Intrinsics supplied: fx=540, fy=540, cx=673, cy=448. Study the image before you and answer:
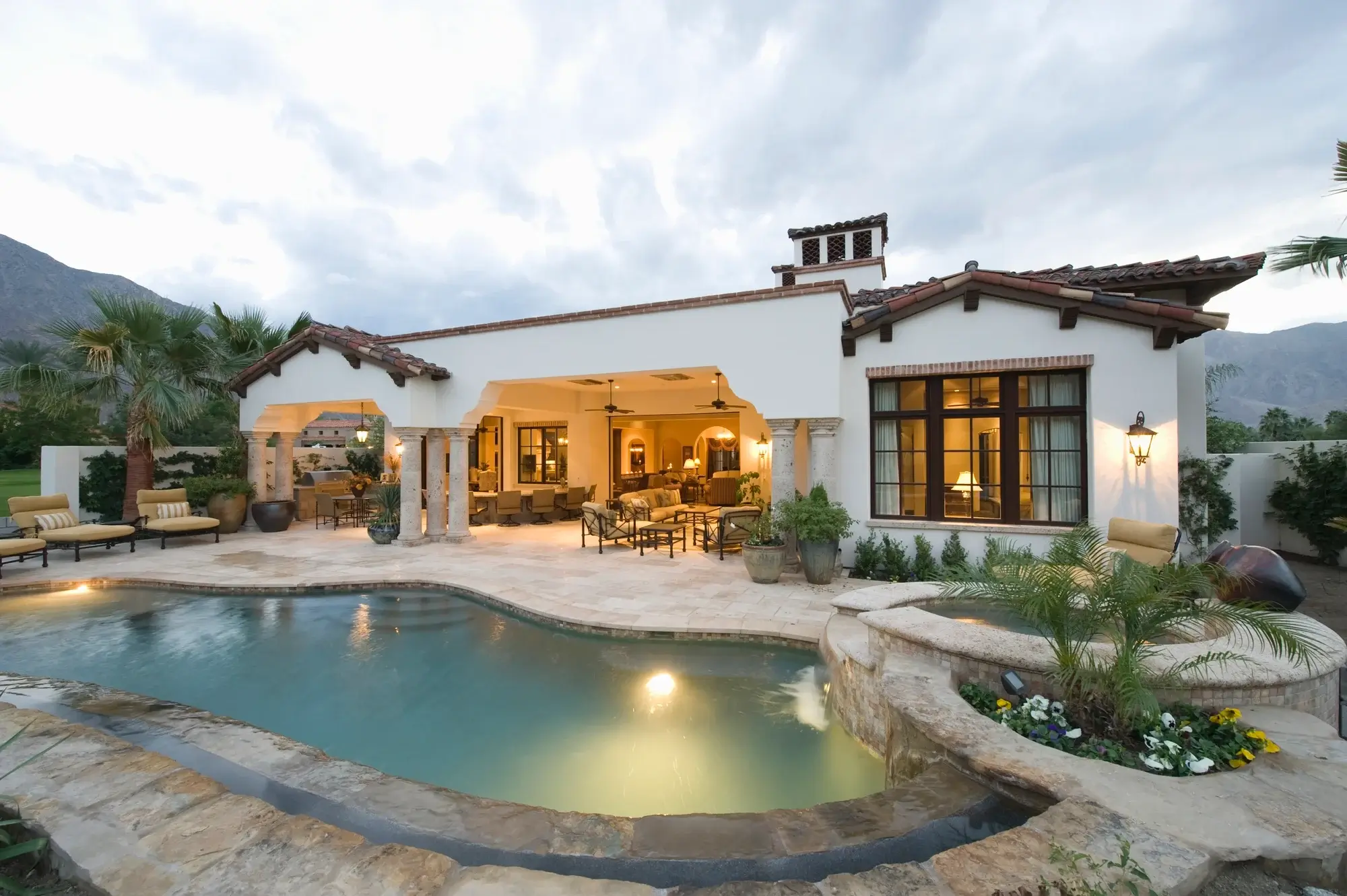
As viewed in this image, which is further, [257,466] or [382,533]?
[257,466]

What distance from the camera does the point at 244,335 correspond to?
1404cm

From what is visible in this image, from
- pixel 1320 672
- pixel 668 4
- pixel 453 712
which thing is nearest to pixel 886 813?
pixel 1320 672

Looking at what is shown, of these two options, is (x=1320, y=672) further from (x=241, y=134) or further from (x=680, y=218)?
(x=680, y=218)

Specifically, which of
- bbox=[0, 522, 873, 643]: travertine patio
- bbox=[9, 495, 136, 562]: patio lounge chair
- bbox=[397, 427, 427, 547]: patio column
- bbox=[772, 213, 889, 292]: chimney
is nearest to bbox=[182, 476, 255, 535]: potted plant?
bbox=[0, 522, 873, 643]: travertine patio

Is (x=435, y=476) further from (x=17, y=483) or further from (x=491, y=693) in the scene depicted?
(x=17, y=483)

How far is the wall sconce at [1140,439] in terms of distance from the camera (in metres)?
7.44

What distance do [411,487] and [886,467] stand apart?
9.74 meters

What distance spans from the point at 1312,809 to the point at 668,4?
1265 cm

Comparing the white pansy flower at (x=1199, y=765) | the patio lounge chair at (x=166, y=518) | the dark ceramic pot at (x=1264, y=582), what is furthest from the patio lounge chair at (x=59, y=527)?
the dark ceramic pot at (x=1264, y=582)

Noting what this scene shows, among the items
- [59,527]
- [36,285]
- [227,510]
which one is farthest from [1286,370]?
[36,285]

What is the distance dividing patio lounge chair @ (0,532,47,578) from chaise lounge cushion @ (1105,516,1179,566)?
→ 16.0 metres

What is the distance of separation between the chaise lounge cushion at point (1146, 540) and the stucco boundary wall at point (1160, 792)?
3094 millimetres

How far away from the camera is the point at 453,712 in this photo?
483 centimetres

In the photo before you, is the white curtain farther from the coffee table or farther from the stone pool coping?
the stone pool coping
